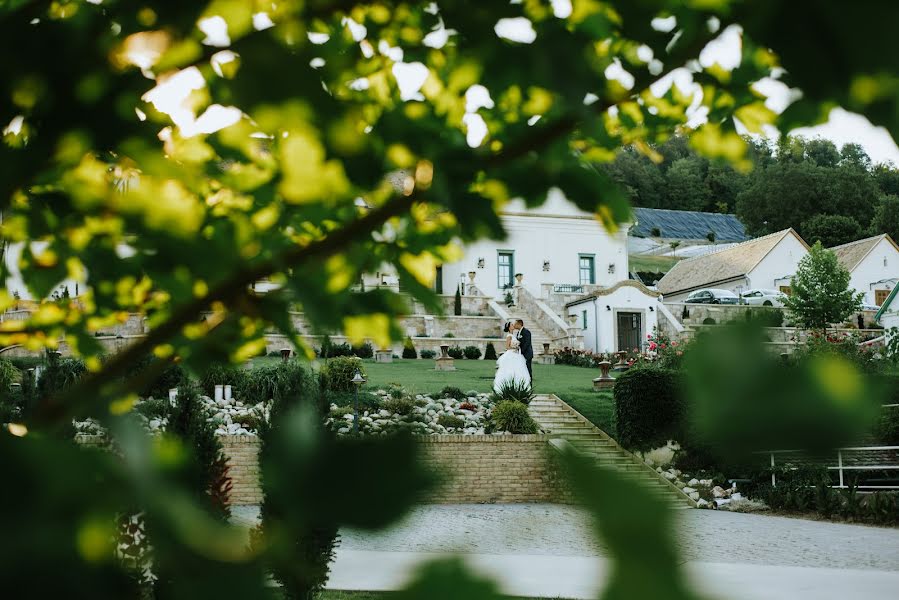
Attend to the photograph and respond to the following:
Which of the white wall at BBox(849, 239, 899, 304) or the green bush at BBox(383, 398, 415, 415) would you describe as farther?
the white wall at BBox(849, 239, 899, 304)

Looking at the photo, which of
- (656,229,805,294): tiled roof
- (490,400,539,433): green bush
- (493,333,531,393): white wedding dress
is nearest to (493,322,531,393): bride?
(493,333,531,393): white wedding dress

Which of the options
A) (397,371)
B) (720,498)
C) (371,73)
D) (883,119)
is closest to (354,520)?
(883,119)

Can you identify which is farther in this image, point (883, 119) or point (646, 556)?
point (883, 119)

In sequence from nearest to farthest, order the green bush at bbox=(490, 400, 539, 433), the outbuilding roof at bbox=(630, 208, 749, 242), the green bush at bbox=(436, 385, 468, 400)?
the green bush at bbox=(490, 400, 539, 433)
the green bush at bbox=(436, 385, 468, 400)
the outbuilding roof at bbox=(630, 208, 749, 242)

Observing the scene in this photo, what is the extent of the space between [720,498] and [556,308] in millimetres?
20231

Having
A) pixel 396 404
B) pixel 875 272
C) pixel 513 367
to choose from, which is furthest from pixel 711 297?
pixel 396 404

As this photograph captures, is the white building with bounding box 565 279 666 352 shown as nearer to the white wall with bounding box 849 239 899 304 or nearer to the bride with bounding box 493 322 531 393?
the bride with bounding box 493 322 531 393

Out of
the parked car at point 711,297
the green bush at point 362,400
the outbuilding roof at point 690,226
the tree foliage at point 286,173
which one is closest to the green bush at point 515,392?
the green bush at point 362,400

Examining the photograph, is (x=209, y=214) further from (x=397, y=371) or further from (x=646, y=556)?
(x=397, y=371)

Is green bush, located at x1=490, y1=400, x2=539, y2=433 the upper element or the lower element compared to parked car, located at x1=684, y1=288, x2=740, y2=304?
lower

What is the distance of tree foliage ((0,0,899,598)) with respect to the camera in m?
0.43

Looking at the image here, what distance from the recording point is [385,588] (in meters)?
0.43

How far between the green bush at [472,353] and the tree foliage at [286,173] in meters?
25.5

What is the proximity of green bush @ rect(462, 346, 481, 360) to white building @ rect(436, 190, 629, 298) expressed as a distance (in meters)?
7.24
